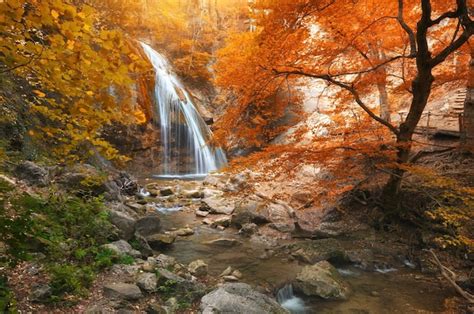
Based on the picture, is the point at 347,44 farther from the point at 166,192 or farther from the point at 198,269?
the point at 166,192

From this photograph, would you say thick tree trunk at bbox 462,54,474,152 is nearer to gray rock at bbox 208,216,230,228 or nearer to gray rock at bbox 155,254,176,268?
gray rock at bbox 208,216,230,228

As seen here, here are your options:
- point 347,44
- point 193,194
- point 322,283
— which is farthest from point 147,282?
point 193,194

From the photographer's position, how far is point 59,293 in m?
3.75

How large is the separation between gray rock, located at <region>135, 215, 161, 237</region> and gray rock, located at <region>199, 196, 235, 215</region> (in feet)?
8.18

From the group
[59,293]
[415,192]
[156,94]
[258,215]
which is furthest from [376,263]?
[156,94]

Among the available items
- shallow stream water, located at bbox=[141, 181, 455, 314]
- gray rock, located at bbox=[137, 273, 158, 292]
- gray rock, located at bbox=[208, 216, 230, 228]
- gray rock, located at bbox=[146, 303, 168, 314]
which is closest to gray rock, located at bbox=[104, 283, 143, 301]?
gray rock, located at bbox=[137, 273, 158, 292]

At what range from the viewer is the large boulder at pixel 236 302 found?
13.4ft

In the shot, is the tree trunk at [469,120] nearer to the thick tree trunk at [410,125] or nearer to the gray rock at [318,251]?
the thick tree trunk at [410,125]

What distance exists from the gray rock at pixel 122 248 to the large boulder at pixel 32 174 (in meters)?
2.32

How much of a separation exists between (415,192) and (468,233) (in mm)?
1696

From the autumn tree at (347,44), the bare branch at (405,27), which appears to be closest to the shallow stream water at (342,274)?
the autumn tree at (347,44)

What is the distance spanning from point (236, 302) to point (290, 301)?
1.88 m

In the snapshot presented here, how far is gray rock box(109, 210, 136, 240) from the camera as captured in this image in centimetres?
617

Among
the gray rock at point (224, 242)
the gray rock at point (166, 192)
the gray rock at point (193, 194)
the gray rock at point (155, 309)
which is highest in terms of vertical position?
the gray rock at point (166, 192)
